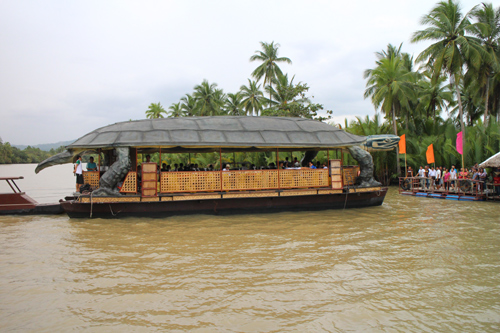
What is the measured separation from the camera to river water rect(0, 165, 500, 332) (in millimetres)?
3748

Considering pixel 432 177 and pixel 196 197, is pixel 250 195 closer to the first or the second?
pixel 196 197

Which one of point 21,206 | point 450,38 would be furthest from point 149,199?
point 450,38

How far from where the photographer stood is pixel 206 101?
35906 millimetres

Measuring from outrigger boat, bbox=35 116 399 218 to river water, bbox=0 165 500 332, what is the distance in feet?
2.55

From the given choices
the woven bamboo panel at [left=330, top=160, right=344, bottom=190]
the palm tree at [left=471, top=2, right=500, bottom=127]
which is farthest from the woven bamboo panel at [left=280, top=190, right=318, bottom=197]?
the palm tree at [left=471, top=2, right=500, bottom=127]

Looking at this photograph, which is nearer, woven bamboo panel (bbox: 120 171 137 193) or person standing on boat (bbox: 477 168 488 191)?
woven bamboo panel (bbox: 120 171 137 193)

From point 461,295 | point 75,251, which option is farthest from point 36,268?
point 461,295

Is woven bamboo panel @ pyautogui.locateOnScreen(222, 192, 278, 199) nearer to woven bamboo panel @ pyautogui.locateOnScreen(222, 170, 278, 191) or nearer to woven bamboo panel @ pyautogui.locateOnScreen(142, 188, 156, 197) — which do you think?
woven bamboo panel @ pyautogui.locateOnScreen(222, 170, 278, 191)

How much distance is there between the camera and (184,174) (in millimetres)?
9492

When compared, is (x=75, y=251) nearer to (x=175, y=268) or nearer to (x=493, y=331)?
(x=175, y=268)

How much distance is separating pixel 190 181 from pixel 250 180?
168 cm

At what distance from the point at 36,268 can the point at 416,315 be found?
18.0 ft

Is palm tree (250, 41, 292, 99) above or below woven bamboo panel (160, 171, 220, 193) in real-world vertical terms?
above

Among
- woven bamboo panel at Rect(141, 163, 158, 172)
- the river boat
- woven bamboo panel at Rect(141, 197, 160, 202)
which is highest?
woven bamboo panel at Rect(141, 163, 158, 172)
